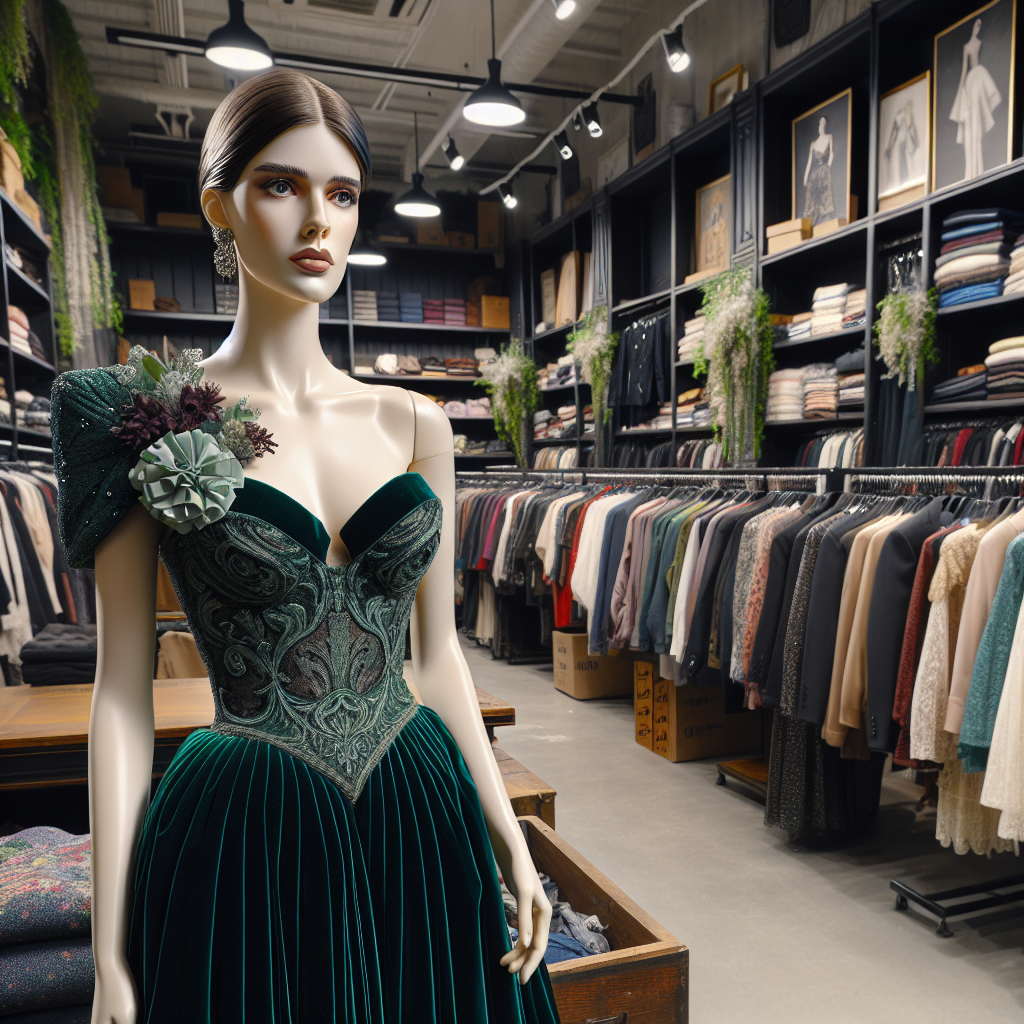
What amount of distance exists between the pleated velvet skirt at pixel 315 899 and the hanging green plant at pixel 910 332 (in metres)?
3.70

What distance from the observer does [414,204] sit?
6.68 metres

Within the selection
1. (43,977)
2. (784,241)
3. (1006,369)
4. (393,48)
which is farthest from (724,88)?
(43,977)

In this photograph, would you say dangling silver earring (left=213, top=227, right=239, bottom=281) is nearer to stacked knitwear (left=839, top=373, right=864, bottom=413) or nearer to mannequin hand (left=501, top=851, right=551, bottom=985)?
mannequin hand (left=501, top=851, right=551, bottom=985)

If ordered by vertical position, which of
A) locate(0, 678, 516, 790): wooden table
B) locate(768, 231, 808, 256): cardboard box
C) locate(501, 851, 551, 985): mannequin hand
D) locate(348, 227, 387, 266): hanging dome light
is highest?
locate(348, 227, 387, 266): hanging dome light

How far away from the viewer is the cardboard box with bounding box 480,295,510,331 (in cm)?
899

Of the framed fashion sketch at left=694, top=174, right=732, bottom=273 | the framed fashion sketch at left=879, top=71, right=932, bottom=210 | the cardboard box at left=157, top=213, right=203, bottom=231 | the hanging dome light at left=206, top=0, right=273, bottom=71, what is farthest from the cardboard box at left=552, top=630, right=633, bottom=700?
the cardboard box at left=157, top=213, right=203, bottom=231

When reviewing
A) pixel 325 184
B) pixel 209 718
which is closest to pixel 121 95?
pixel 209 718

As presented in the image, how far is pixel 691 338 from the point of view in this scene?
575 centimetres

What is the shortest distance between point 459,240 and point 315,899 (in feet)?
28.9

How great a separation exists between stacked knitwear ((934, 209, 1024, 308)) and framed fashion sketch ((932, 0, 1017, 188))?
219 millimetres

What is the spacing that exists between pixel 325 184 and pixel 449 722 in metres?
0.65

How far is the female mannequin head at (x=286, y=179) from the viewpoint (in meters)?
0.91

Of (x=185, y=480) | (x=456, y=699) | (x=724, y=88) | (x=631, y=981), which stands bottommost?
(x=631, y=981)

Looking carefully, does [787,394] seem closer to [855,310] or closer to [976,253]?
[855,310]
